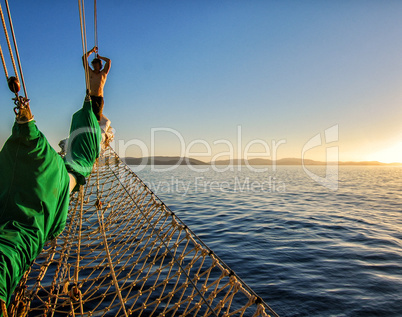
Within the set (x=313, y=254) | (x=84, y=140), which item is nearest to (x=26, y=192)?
(x=84, y=140)

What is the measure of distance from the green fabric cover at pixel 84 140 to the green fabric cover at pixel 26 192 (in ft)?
5.19

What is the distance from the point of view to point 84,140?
13.4 ft

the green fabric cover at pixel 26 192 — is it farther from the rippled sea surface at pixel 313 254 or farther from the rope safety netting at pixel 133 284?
the rippled sea surface at pixel 313 254

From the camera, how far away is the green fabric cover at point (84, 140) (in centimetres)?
387

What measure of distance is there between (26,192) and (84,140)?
2.17 m

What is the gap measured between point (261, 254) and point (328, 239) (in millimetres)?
2386

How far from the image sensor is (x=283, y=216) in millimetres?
10781

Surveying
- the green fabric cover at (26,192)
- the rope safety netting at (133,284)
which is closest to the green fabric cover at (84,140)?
the rope safety netting at (133,284)

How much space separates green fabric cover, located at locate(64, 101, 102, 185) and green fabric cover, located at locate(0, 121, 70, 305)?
1.58 m

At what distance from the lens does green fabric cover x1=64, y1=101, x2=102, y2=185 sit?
3.87 meters

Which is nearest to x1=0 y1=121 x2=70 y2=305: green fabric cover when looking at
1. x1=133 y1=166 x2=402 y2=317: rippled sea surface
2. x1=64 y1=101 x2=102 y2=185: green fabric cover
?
x1=64 y1=101 x2=102 y2=185: green fabric cover

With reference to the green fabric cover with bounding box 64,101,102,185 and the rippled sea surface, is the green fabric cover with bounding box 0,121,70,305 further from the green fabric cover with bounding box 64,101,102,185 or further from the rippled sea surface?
the rippled sea surface

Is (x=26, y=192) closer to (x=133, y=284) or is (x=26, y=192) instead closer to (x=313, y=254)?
(x=133, y=284)

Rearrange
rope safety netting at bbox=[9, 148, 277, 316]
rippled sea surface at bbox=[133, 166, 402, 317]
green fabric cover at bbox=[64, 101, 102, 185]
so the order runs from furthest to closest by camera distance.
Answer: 1. rippled sea surface at bbox=[133, 166, 402, 317]
2. green fabric cover at bbox=[64, 101, 102, 185]
3. rope safety netting at bbox=[9, 148, 277, 316]
